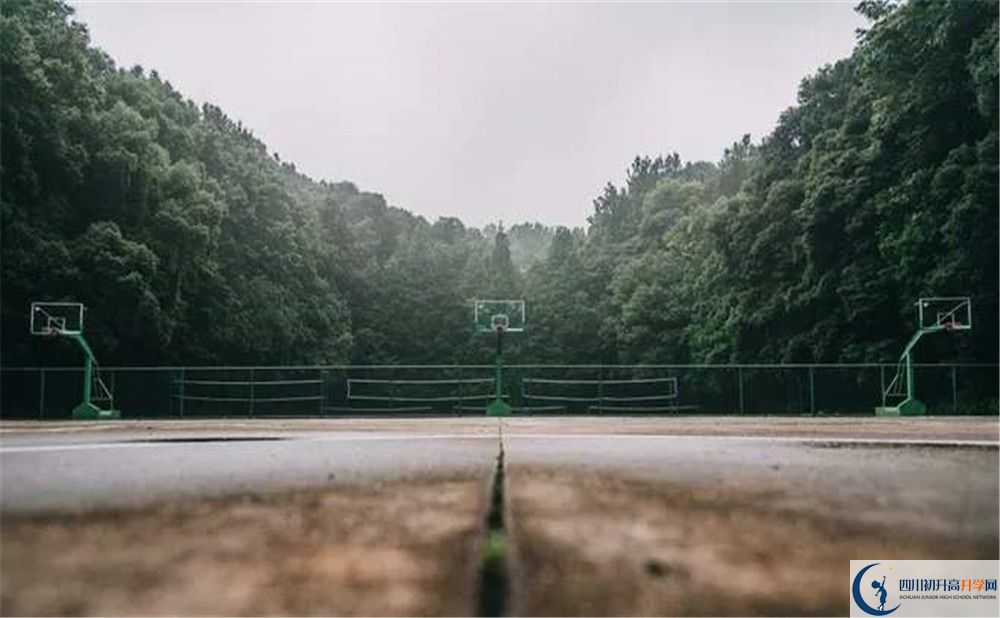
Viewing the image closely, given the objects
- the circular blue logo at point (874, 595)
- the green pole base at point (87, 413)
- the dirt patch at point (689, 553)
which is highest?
the dirt patch at point (689, 553)

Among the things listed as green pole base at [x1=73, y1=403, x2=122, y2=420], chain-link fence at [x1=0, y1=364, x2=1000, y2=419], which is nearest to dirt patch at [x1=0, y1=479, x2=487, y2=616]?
chain-link fence at [x1=0, y1=364, x2=1000, y2=419]

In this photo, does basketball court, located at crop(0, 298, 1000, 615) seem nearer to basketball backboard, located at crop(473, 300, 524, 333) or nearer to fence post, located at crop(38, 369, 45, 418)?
basketball backboard, located at crop(473, 300, 524, 333)

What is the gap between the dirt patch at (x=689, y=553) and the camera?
100cm

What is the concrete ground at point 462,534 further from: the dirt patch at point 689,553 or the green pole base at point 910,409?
the green pole base at point 910,409

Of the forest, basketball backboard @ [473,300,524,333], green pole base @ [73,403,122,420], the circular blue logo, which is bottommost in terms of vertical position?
green pole base @ [73,403,122,420]

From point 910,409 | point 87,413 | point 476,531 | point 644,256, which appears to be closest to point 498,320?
point 87,413

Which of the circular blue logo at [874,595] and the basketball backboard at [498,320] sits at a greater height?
the basketball backboard at [498,320]

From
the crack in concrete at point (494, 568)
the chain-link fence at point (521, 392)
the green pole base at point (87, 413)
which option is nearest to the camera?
the crack in concrete at point (494, 568)

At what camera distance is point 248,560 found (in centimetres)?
118

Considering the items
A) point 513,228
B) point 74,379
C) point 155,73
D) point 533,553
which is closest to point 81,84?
point 74,379

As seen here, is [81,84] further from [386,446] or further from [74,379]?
[386,446]

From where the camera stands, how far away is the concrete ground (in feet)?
3.32

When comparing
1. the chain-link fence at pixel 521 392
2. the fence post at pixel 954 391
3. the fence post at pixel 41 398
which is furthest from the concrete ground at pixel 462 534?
the fence post at pixel 954 391

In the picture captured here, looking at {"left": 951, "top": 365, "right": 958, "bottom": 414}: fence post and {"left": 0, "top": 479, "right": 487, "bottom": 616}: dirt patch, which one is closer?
{"left": 0, "top": 479, "right": 487, "bottom": 616}: dirt patch
